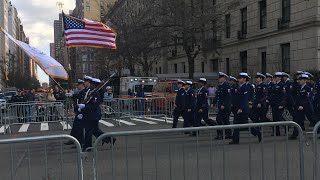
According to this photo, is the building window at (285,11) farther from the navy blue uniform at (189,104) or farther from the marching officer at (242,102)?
the marching officer at (242,102)

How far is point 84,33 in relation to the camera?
14.2 m

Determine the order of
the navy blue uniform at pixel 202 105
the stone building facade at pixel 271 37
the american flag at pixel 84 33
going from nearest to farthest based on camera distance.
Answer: the navy blue uniform at pixel 202 105 → the american flag at pixel 84 33 → the stone building facade at pixel 271 37

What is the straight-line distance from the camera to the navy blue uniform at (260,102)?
13.1 m

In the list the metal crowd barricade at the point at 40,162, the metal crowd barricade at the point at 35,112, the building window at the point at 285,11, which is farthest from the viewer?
the building window at the point at 285,11

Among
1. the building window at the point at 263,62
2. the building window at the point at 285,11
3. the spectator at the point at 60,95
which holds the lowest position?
the spectator at the point at 60,95

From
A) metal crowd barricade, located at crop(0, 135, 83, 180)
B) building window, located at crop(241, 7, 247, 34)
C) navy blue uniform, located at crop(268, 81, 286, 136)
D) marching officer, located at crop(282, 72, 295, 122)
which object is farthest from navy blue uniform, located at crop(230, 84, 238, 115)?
building window, located at crop(241, 7, 247, 34)

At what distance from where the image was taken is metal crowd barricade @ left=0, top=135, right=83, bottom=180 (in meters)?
5.27

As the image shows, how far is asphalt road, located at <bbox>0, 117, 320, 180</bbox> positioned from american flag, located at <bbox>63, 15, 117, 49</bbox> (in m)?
8.61

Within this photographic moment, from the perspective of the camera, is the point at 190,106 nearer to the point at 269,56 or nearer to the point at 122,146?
the point at 122,146

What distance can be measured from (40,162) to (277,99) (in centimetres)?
885

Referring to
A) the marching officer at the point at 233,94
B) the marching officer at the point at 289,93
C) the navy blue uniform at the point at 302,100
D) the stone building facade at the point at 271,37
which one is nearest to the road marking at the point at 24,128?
the marching officer at the point at 233,94

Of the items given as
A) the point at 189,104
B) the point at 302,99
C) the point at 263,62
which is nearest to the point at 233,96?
the point at 189,104

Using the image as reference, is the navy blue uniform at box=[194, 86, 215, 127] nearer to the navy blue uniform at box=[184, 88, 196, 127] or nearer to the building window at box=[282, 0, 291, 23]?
the navy blue uniform at box=[184, 88, 196, 127]

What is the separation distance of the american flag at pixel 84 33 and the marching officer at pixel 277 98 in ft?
18.1
